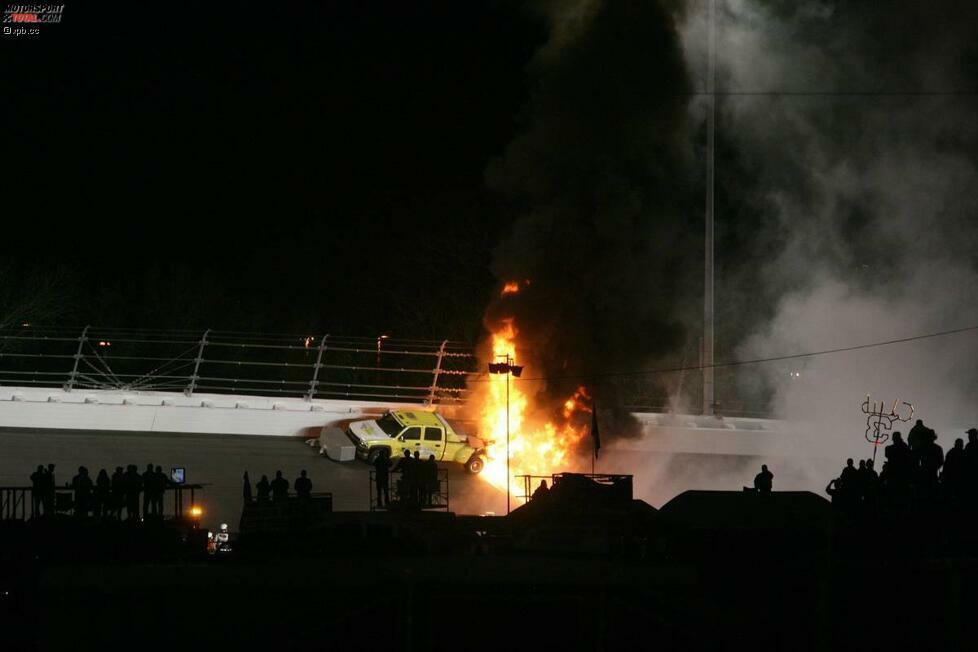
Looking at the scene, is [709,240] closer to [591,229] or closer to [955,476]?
[591,229]

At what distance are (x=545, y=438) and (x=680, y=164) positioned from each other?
11023mm

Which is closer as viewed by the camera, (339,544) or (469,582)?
(469,582)

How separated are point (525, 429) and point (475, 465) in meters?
2.15

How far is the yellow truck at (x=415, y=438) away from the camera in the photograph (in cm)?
2703

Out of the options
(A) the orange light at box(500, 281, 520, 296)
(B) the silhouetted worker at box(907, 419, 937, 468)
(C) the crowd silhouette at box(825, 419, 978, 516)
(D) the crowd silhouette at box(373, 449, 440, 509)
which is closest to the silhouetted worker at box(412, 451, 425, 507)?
(D) the crowd silhouette at box(373, 449, 440, 509)

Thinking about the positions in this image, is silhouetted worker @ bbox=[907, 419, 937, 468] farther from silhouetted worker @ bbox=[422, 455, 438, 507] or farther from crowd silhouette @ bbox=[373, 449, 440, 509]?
silhouetted worker @ bbox=[422, 455, 438, 507]

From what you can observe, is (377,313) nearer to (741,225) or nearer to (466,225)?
(466,225)

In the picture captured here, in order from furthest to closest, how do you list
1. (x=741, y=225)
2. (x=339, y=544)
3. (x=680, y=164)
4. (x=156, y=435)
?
1. (x=741, y=225)
2. (x=680, y=164)
3. (x=156, y=435)
4. (x=339, y=544)

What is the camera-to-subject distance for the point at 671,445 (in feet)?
98.9

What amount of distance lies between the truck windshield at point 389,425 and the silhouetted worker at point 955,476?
613 inches

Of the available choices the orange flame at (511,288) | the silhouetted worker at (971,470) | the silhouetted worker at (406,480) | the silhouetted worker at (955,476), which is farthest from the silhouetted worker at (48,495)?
the orange flame at (511,288)

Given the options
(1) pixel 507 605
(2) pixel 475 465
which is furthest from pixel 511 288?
(1) pixel 507 605

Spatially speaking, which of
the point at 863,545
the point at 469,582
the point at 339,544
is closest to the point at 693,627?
the point at 469,582

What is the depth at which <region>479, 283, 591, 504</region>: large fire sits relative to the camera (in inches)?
1125
